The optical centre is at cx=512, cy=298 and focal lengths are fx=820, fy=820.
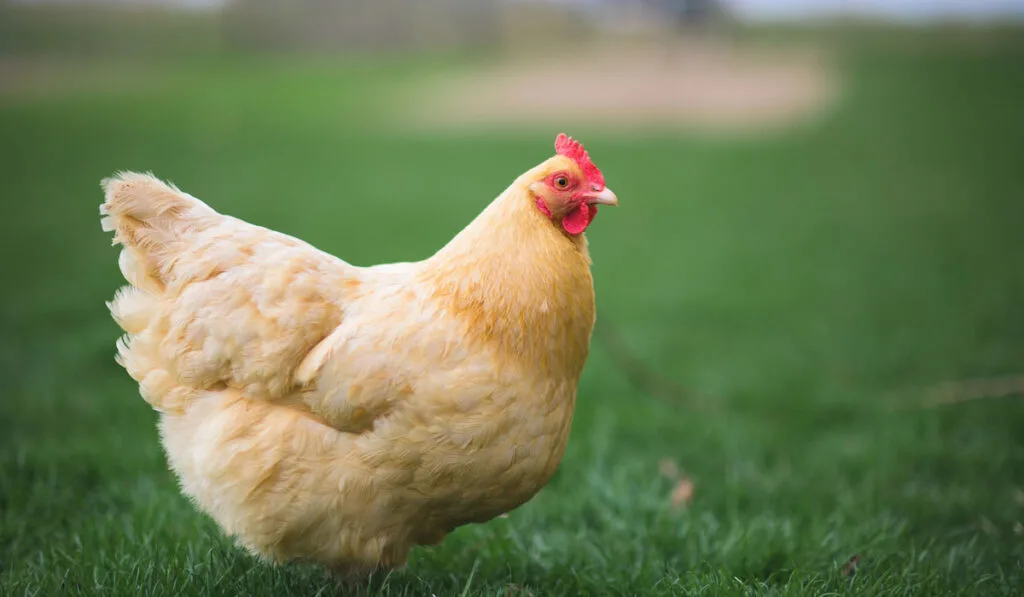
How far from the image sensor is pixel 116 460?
408 centimetres

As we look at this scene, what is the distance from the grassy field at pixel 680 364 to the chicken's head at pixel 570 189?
4.05 feet

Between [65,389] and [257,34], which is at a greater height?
[257,34]

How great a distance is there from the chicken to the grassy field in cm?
40

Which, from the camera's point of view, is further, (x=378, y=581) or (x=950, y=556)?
(x=950, y=556)

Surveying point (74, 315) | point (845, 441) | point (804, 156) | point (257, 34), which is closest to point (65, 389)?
point (74, 315)

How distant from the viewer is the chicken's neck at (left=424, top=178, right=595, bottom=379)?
2.53m

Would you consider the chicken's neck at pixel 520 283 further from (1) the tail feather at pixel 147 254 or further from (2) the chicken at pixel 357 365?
(1) the tail feather at pixel 147 254

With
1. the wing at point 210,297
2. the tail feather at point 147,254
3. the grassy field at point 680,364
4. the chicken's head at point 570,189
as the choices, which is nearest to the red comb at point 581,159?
the chicken's head at point 570,189

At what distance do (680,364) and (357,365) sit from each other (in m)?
4.07

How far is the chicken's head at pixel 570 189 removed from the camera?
8.53ft

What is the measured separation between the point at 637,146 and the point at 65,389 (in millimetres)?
14045

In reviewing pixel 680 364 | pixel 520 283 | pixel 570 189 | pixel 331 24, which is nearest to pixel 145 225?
pixel 520 283

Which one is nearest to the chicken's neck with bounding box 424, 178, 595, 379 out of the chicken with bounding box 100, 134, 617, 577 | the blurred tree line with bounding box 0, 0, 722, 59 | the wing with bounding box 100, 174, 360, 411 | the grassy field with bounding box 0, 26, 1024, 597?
the chicken with bounding box 100, 134, 617, 577

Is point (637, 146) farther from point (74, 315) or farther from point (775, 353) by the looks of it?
point (74, 315)
